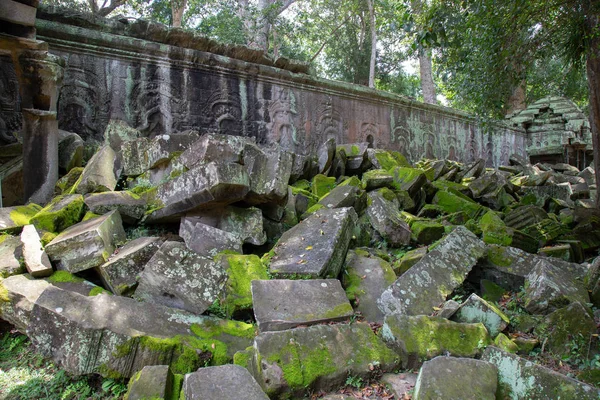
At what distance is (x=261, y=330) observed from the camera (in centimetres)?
251

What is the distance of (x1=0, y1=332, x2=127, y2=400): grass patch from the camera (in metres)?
2.25

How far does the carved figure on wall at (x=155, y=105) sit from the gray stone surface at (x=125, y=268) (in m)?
3.41

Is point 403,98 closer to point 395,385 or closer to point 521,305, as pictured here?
point 521,305

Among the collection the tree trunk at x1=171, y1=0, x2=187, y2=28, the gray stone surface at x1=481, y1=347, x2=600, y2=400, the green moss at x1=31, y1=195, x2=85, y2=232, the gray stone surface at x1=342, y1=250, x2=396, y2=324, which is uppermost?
the tree trunk at x1=171, y1=0, x2=187, y2=28

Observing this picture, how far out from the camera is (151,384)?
1.98 m

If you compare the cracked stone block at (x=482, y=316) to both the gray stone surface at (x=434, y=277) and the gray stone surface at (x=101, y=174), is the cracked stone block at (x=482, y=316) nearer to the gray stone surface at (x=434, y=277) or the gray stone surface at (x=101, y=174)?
→ the gray stone surface at (x=434, y=277)

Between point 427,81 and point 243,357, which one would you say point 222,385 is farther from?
point 427,81

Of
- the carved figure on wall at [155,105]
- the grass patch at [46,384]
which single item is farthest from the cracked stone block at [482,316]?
the carved figure on wall at [155,105]

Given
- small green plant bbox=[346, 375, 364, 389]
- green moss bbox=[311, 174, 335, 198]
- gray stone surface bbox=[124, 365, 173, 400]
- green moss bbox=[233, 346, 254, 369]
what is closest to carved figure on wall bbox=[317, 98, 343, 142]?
green moss bbox=[311, 174, 335, 198]

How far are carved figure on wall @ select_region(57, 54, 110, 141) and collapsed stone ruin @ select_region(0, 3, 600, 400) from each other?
2cm

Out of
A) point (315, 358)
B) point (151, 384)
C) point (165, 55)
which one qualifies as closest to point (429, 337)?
point (315, 358)

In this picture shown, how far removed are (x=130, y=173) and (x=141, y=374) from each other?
2.66 m

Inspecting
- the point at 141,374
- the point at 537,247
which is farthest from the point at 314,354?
the point at 537,247

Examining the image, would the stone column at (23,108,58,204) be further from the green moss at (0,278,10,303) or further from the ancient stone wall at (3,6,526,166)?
the green moss at (0,278,10,303)
